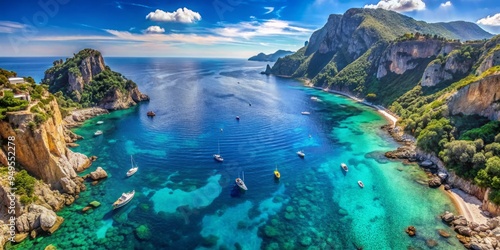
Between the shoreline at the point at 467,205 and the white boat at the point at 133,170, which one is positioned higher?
the shoreline at the point at 467,205

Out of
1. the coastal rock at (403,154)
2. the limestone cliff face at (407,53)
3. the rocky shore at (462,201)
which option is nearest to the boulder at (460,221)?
the rocky shore at (462,201)

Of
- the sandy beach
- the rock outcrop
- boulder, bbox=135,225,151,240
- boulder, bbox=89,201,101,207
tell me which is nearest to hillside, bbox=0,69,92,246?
boulder, bbox=89,201,101,207

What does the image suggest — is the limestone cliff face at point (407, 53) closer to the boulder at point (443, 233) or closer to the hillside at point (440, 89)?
the hillside at point (440, 89)

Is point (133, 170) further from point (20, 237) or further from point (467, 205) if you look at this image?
point (467, 205)

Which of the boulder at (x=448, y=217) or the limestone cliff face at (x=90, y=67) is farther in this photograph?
the limestone cliff face at (x=90, y=67)

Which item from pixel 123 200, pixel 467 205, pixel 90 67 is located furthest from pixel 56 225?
pixel 90 67

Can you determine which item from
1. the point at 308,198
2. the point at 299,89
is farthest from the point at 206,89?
the point at 308,198
